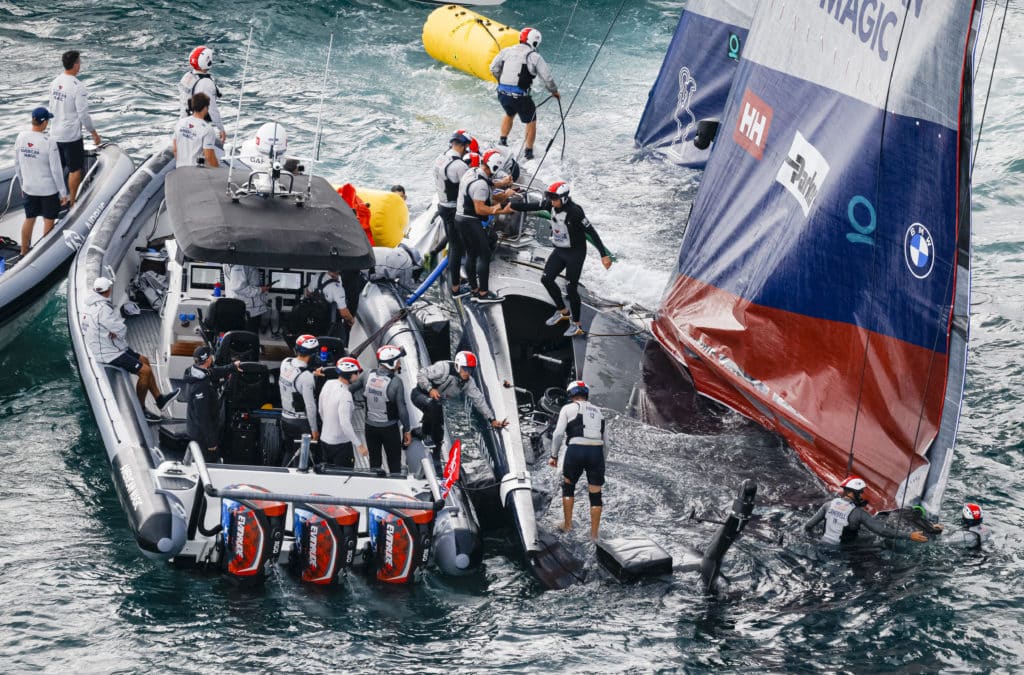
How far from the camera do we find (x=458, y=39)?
21219mm

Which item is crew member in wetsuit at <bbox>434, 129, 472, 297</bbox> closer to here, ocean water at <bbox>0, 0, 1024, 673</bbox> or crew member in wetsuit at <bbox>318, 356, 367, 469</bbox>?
ocean water at <bbox>0, 0, 1024, 673</bbox>

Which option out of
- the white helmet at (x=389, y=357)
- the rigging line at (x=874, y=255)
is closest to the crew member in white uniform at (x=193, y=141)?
the white helmet at (x=389, y=357)

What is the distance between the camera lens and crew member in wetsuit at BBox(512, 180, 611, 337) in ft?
40.4

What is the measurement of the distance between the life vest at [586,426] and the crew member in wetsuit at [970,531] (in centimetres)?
302

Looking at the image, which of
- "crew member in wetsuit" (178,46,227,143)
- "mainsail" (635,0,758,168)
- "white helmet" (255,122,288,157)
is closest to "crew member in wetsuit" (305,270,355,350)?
"white helmet" (255,122,288,157)

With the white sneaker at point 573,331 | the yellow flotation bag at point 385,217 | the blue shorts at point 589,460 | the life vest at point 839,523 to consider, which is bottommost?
the life vest at point 839,523

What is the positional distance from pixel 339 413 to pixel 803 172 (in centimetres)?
474

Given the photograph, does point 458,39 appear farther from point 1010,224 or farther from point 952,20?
point 952,20

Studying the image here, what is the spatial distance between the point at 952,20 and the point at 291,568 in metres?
6.56

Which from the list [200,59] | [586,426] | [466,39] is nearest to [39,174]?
[200,59]

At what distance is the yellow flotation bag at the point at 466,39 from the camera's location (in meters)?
20.9

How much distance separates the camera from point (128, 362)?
10844 millimetres

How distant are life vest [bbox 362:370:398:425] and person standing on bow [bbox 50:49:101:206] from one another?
5884mm

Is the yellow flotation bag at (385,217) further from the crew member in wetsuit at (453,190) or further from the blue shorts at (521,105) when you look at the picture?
the blue shorts at (521,105)
